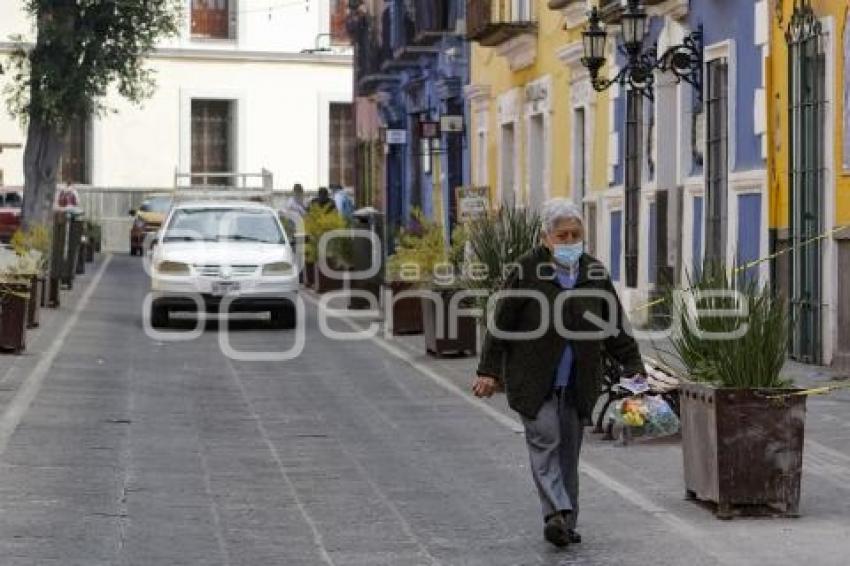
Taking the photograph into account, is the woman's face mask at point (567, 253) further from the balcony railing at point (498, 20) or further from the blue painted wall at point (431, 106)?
the blue painted wall at point (431, 106)

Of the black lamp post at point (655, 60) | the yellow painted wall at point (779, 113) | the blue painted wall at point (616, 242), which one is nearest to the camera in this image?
the yellow painted wall at point (779, 113)

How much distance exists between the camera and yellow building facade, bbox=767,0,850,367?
20.1 metres

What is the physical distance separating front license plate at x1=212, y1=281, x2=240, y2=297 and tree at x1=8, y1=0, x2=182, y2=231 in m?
13.6

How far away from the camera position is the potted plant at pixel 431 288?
75.9ft

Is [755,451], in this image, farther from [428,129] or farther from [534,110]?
[428,129]

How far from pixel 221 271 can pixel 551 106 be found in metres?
6.42

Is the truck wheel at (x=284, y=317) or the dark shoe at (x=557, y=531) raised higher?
the truck wheel at (x=284, y=317)

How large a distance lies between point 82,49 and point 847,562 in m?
33.2

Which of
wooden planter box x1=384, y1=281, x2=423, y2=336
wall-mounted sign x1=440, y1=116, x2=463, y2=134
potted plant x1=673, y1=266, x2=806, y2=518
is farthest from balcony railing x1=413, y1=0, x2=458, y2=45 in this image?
potted plant x1=673, y1=266, x2=806, y2=518

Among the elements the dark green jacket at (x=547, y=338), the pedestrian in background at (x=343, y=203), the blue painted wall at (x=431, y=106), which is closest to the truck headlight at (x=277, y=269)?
the blue painted wall at (x=431, y=106)

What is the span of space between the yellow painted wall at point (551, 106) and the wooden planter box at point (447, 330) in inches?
255

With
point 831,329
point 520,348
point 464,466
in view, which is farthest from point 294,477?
point 831,329

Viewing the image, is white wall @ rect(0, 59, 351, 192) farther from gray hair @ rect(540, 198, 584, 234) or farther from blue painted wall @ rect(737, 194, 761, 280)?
gray hair @ rect(540, 198, 584, 234)

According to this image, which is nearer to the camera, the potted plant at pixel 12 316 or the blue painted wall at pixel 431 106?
the potted plant at pixel 12 316
